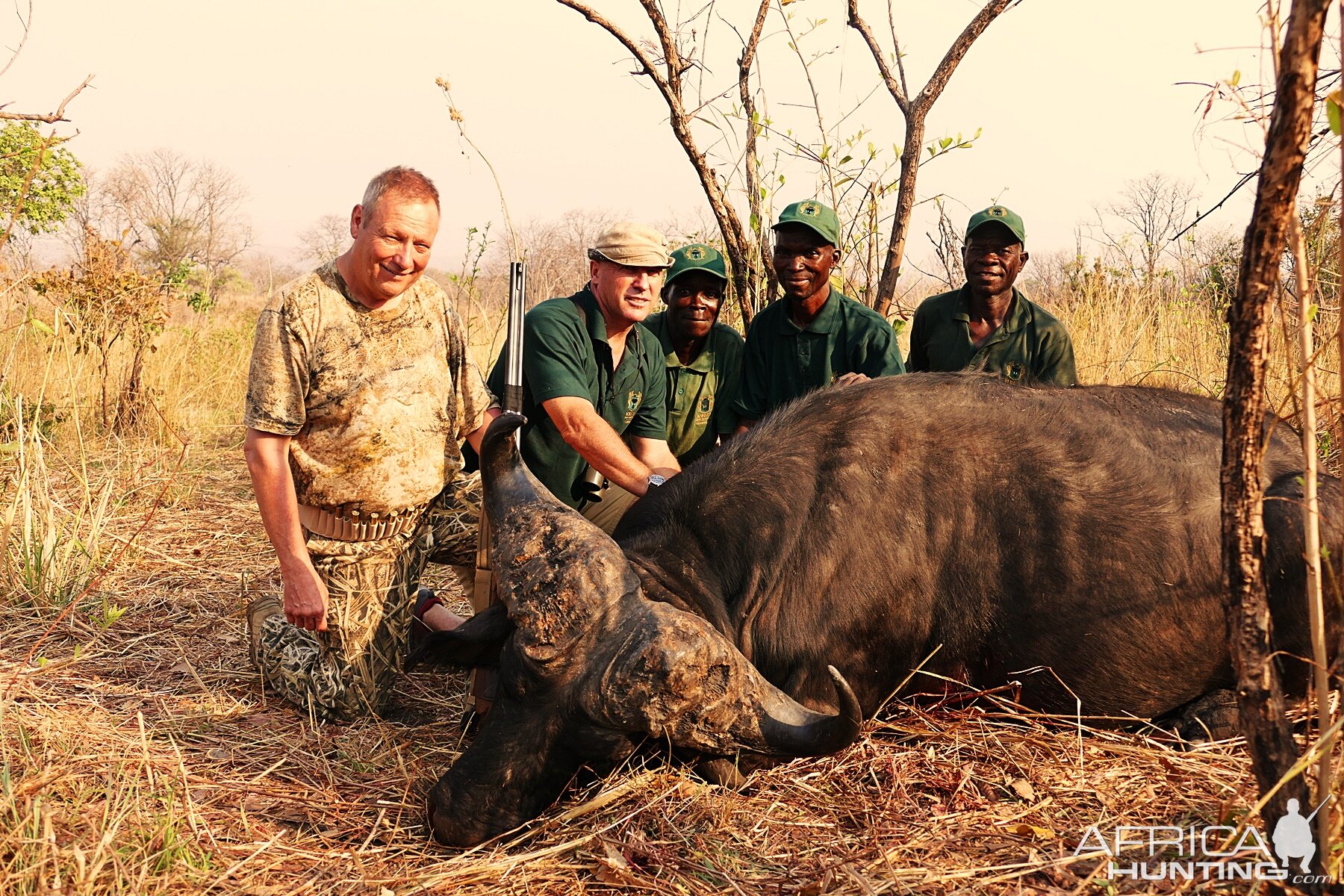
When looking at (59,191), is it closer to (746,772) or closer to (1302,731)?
(746,772)

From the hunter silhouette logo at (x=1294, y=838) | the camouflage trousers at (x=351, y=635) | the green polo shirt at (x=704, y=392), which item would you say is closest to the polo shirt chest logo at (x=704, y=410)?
the green polo shirt at (x=704, y=392)

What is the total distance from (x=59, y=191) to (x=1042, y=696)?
52.8 ft

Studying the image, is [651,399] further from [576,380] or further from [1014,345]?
[1014,345]

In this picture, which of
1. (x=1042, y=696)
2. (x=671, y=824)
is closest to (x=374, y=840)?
(x=671, y=824)

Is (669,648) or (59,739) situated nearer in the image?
(669,648)

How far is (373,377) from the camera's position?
411cm

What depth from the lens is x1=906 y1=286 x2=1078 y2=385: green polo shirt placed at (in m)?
6.03

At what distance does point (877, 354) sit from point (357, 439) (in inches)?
115

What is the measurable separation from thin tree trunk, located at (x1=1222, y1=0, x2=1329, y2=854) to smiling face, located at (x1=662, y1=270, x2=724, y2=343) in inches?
145

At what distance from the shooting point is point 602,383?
17.6 ft

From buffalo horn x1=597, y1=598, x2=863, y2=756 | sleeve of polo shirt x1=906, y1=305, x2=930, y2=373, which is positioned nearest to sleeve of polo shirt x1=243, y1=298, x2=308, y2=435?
buffalo horn x1=597, y1=598, x2=863, y2=756

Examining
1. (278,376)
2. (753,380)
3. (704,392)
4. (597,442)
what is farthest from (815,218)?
(278,376)

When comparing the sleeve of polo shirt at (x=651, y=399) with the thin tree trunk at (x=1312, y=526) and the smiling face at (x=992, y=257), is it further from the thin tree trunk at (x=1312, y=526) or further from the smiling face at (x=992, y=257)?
the thin tree trunk at (x=1312, y=526)

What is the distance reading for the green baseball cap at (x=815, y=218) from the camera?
570 cm
